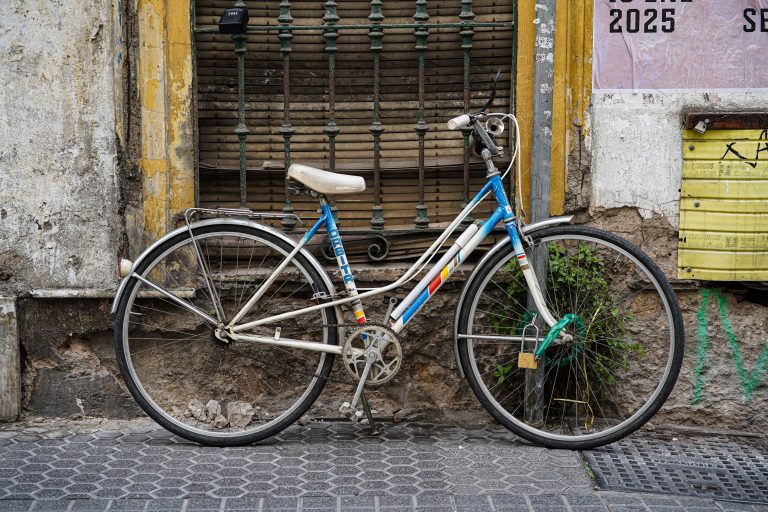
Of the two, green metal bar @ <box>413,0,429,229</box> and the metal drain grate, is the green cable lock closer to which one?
the metal drain grate

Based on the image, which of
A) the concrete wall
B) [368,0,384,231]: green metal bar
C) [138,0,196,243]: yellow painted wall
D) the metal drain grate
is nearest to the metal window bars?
[368,0,384,231]: green metal bar

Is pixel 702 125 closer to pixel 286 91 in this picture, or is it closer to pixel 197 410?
pixel 286 91

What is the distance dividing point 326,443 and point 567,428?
1171 mm

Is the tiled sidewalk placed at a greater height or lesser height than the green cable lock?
lesser

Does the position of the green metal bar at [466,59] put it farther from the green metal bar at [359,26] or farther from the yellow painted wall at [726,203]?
the yellow painted wall at [726,203]

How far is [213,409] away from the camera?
495cm

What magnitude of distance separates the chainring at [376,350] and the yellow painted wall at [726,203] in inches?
61.5

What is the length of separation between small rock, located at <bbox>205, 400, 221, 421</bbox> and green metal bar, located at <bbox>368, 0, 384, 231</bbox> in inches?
46.3

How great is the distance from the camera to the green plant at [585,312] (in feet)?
15.7

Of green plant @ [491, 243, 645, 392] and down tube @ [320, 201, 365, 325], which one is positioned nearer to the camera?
down tube @ [320, 201, 365, 325]

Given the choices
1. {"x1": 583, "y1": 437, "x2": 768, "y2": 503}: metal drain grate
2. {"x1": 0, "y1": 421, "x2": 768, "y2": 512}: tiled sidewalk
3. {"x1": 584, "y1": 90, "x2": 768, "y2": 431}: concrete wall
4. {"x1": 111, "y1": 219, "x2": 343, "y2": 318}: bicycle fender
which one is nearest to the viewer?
{"x1": 0, "y1": 421, "x2": 768, "y2": 512}: tiled sidewalk

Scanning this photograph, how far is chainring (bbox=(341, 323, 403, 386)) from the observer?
14.9 ft

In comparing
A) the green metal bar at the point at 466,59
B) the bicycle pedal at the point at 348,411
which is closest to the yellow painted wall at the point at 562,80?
the green metal bar at the point at 466,59

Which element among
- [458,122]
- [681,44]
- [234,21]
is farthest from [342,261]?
[681,44]
